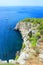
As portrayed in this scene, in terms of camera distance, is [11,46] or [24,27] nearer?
[11,46]

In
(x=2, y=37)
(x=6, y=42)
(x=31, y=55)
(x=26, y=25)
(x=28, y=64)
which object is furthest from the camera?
(x=26, y=25)

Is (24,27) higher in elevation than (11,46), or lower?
higher

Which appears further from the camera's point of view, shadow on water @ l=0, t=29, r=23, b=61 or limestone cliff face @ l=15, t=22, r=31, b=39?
limestone cliff face @ l=15, t=22, r=31, b=39

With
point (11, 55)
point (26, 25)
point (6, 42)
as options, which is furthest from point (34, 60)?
point (26, 25)

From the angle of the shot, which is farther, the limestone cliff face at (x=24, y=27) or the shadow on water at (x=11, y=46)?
the limestone cliff face at (x=24, y=27)

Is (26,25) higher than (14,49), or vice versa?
(26,25)

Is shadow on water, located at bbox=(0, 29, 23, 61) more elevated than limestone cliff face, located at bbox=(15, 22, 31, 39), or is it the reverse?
limestone cliff face, located at bbox=(15, 22, 31, 39)

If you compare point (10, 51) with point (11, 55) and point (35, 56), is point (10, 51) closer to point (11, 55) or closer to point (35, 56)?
point (11, 55)

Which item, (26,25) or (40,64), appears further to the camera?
(26,25)

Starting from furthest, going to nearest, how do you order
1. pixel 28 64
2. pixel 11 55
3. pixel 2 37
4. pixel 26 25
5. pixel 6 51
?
pixel 26 25 → pixel 2 37 → pixel 6 51 → pixel 11 55 → pixel 28 64

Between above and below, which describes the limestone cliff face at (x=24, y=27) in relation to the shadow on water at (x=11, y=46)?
above
